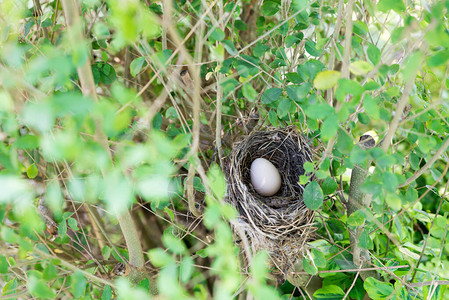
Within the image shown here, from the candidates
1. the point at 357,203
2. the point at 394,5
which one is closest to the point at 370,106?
the point at 394,5

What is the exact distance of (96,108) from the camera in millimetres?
381

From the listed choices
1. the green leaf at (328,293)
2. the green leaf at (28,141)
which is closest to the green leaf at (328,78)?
the green leaf at (28,141)

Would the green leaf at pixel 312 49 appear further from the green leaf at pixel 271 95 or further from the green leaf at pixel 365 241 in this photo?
the green leaf at pixel 365 241

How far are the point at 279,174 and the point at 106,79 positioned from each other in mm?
605

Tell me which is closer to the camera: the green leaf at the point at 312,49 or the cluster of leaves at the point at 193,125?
the cluster of leaves at the point at 193,125

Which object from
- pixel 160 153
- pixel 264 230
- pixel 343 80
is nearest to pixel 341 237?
pixel 264 230

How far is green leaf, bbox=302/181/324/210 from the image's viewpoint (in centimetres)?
84

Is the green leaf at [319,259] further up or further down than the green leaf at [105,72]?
further down

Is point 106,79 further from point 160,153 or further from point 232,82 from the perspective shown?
point 160,153

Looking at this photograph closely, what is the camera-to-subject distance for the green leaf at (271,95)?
89 cm

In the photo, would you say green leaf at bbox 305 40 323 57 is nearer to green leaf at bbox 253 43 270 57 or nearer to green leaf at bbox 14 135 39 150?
green leaf at bbox 253 43 270 57

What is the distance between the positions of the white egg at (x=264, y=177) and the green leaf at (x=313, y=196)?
34 cm

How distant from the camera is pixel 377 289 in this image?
96 cm

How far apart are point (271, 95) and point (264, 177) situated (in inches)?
14.0
